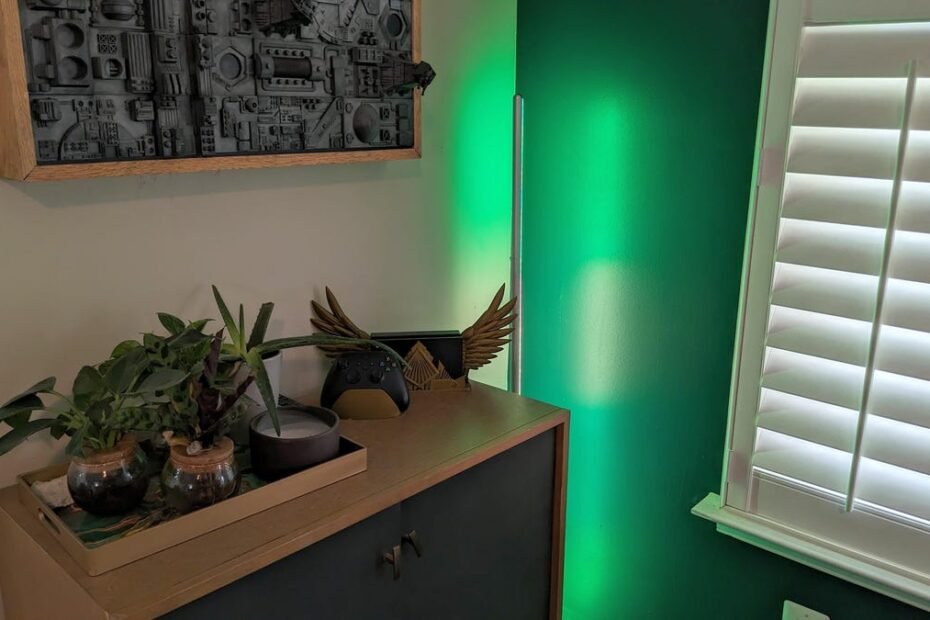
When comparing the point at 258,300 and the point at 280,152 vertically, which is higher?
the point at 280,152

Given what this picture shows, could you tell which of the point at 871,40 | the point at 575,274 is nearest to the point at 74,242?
the point at 575,274

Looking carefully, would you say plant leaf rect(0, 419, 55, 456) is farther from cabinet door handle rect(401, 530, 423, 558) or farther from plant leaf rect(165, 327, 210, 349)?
cabinet door handle rect(401, 530, 423, 558)

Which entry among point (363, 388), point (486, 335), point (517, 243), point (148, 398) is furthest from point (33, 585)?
point (517, 243)

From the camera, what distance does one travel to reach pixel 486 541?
1.33 meters

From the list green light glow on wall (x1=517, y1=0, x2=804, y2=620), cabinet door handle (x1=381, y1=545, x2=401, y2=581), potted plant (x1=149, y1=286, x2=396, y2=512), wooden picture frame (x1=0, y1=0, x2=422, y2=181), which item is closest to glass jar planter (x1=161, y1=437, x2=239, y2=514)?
potted plant (x1=149, y1=286, x2=396, y2=512)

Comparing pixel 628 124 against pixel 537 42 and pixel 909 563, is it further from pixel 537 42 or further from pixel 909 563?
pixel 909 563

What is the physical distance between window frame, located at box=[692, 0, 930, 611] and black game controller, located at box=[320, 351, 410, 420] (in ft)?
2.21

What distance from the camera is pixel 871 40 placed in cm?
123

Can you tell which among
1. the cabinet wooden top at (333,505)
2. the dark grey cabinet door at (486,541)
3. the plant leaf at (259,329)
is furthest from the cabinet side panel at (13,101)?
the dark grey cabinet door at (486,541)

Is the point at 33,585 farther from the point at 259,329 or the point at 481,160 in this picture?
the point at 481,160

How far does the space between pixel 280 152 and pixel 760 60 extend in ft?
2.90

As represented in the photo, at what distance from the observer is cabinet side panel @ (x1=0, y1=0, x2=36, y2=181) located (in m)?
0.98

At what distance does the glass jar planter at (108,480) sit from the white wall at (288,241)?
215 millimetres

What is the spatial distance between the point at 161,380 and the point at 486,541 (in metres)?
0.65
